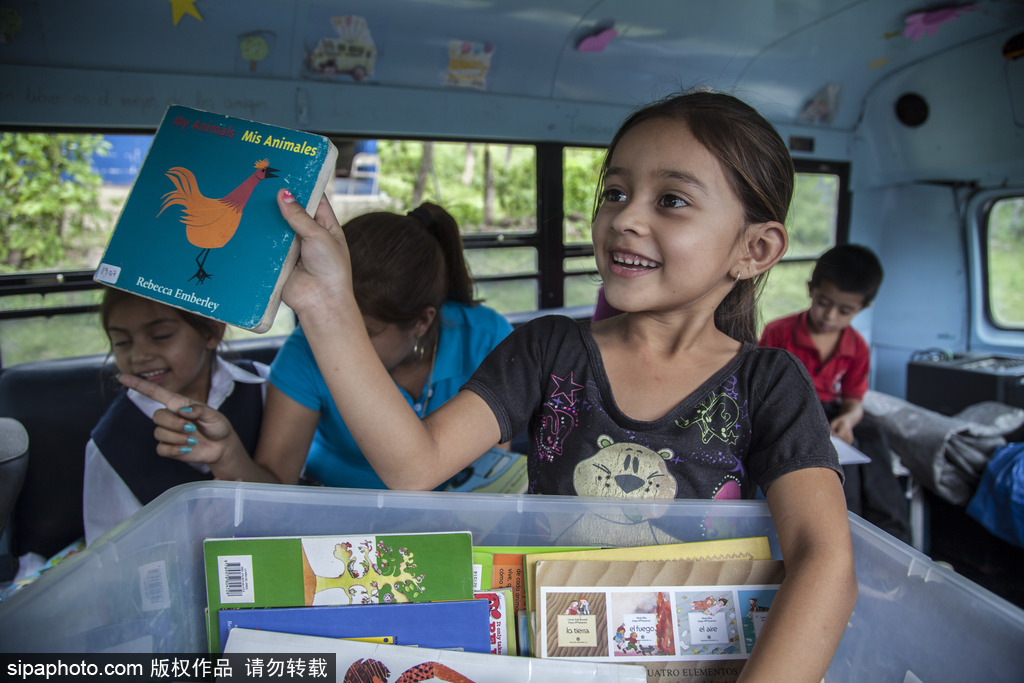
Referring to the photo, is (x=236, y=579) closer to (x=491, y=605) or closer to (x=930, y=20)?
(x=491, y=605)

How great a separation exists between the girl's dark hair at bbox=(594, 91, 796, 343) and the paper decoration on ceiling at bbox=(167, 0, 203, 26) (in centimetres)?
189

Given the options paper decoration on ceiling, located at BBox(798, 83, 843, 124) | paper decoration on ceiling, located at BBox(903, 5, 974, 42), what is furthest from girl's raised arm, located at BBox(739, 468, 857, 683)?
paper decoration on ceiling, located at BBox(798, 83, 843, 124)

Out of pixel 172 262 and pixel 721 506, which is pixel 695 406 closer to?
pixel 721 506

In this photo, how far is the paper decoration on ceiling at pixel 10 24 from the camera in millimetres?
2035

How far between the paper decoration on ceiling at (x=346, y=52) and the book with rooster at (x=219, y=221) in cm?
201

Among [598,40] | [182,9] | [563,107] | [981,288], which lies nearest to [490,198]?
[563,107]

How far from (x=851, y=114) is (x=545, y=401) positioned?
4.27m

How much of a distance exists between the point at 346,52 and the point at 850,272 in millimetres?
2254

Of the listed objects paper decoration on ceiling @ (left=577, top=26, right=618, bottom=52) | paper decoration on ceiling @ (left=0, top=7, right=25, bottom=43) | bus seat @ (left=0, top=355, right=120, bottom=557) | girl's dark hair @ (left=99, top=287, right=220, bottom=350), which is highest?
paper decoration on ceiling @ (left=577, top=26, right=618, bottom=52)

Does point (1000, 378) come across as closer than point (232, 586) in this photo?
No

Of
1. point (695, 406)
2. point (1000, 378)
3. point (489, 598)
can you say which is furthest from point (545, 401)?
point (1000, 378)

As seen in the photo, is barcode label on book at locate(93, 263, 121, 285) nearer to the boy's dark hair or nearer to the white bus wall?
the boy's dark hair

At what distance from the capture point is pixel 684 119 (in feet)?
3.10

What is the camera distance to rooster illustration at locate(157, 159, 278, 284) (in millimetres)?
751
